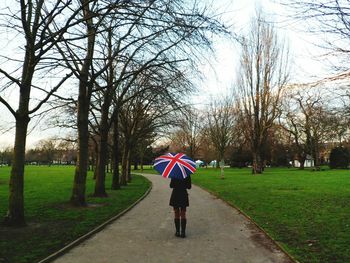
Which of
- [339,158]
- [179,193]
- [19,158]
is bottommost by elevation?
A: [179,193]

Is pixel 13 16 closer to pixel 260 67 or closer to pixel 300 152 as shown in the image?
pixel 260 67

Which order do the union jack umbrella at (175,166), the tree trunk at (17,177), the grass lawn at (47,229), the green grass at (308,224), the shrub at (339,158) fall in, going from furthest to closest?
1. the shrub at (339,158)
2. the tree trunk at (17,177)
3. the union jack umbrella at (175,166)
4. the green grass at (308,224)
5. the grass lawn at (47,229)

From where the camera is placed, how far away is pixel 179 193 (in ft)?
29.3

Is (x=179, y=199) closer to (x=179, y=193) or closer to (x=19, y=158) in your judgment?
(x=179, y=193)

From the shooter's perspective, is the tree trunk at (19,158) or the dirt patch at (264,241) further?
the tree trunk at (19,158)

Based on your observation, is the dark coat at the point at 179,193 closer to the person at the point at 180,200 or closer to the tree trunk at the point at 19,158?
the person at the point at 180,200

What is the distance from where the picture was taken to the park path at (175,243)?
7004mm

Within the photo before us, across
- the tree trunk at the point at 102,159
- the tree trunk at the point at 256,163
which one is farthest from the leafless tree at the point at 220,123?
the tree trunk at the point at 102,159

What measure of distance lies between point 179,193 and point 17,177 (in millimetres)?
4376

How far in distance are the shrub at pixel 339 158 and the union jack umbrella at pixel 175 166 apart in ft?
202

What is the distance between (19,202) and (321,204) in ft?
36.8

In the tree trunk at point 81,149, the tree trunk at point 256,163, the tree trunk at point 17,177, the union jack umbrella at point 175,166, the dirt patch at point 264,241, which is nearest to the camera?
the dirt patch at point 264,241

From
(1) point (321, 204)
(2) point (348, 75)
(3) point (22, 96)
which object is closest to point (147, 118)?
(1) point (321, 204)

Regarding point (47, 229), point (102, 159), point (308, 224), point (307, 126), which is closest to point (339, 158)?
point (307, 126)
